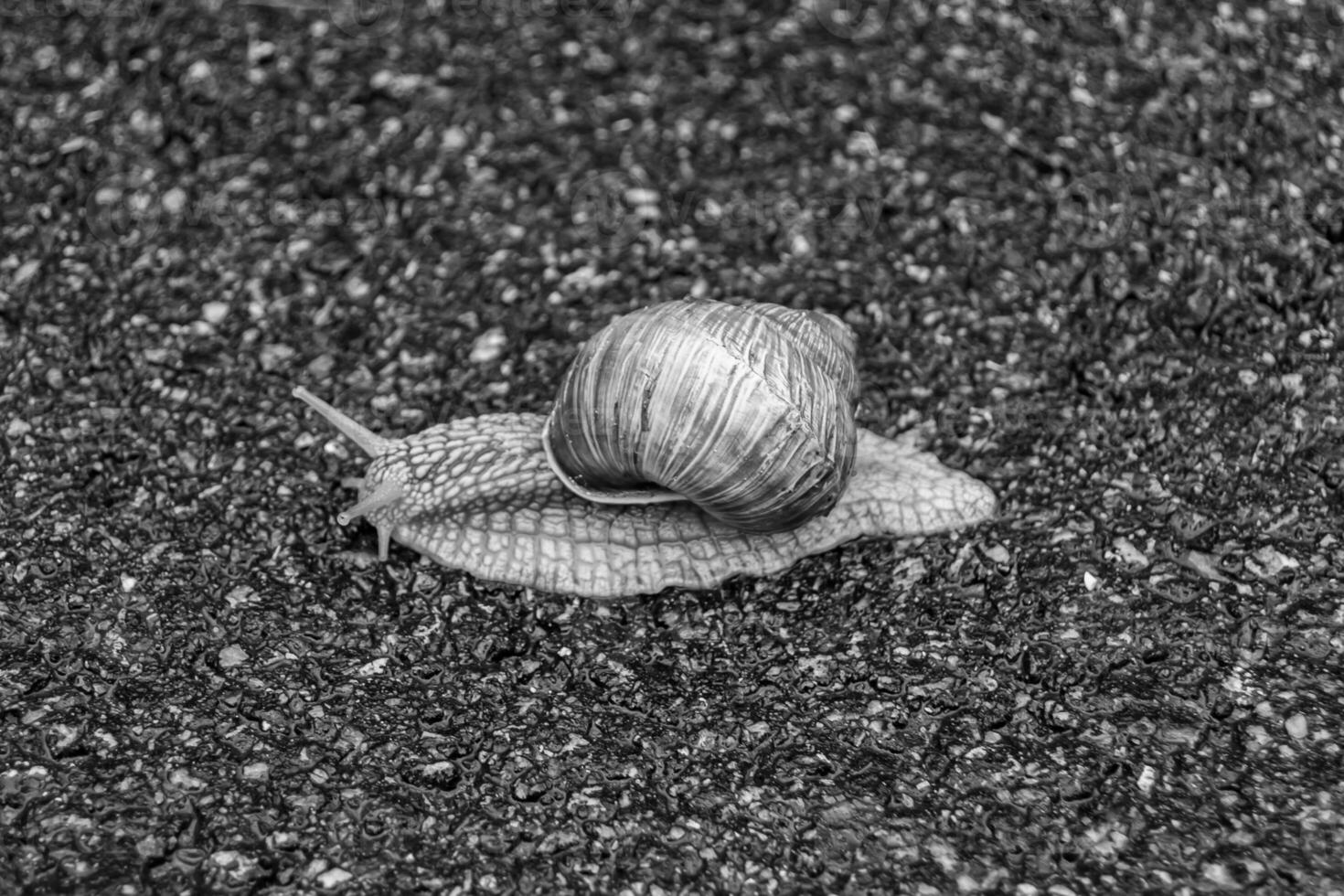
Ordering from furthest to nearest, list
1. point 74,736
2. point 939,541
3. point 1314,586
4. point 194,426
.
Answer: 1. point 194,426
2. point 939,541
3. point 1314,586
4. point 74,736

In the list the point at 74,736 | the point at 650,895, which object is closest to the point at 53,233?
the point at 74,736

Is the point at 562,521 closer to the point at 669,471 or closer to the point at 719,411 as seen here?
the point at 669,471

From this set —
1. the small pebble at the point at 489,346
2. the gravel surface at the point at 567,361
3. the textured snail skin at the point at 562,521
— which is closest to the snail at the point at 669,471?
the textured snail skin at the point at 562,521

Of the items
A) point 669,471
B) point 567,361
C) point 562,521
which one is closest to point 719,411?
point 669,471

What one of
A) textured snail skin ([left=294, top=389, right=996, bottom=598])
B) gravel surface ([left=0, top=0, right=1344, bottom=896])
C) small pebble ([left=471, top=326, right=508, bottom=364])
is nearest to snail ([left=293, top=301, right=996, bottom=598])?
textured snail skin ([left=294, top=389, right=996, bottom=598])

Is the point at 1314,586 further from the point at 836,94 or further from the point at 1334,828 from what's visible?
the point at 836,94

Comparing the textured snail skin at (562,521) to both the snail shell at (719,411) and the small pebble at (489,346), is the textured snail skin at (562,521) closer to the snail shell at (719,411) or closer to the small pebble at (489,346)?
the snail shell at (719,411)

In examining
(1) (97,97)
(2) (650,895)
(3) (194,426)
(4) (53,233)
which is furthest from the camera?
(1) (97,97)
